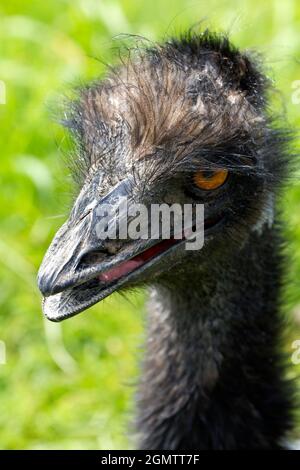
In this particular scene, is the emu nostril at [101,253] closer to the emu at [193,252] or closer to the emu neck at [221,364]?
the emu at [193,252]

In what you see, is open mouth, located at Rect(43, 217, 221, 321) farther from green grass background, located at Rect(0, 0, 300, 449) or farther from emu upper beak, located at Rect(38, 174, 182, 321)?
green grass background, located at Rect(0, 0, 300, 449)

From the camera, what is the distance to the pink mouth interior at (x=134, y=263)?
2.50 metres

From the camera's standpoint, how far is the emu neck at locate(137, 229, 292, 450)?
292 cm

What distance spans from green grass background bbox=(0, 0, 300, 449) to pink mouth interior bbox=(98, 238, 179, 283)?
43 centimetres

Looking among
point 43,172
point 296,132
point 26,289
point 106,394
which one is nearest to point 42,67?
point 43,172

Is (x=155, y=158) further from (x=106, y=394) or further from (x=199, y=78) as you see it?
(x=106, y=394)

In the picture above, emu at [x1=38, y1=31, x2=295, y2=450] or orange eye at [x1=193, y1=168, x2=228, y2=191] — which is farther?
orange eye at [x1=193, y1=168, x2=228, y2=191]

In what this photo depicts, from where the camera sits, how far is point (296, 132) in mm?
2932

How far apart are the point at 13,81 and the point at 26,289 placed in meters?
1.13

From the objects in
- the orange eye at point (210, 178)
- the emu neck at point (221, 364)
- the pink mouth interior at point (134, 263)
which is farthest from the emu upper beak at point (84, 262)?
the emu neck at point (221, 364)

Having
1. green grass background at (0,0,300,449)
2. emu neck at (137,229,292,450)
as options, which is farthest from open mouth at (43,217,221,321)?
green grass background at (0,0,300,449)

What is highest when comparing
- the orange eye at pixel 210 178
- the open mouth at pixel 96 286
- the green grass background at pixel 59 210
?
the green grass background at pixel 59 210

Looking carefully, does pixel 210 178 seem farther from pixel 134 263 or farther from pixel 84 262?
pixel 84 262

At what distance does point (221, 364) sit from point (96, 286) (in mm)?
652
